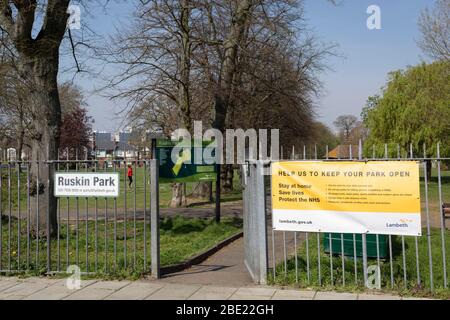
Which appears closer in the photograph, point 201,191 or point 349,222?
point 349,222

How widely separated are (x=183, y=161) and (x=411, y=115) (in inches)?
1445

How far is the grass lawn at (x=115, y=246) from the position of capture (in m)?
7.93

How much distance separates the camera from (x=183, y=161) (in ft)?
38.3

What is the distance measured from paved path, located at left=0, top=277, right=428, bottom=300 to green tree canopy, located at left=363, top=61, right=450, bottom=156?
96.1 ft

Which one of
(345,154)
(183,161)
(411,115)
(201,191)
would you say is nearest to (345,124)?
(411,115)

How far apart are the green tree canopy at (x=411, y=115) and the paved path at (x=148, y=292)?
1153 inches

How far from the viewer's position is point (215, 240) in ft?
38.7

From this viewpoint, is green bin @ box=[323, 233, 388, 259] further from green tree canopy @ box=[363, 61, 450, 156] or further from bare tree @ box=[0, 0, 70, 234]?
green tree canopy @ box=[363, 61, 450, 156]

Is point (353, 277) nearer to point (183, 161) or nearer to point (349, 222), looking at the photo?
point (349, 222)

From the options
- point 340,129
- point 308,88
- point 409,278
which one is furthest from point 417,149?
point 340,129

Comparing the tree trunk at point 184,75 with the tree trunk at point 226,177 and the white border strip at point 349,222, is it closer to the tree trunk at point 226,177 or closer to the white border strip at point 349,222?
the tree trunk at point 226,177
